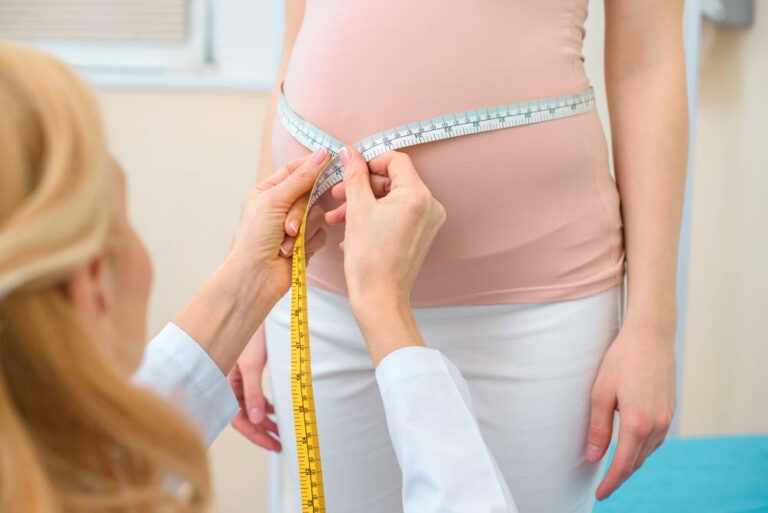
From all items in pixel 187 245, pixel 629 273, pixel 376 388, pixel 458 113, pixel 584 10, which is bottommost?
pixel 187 245

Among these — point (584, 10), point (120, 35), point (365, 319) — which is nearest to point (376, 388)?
point (365, 319)

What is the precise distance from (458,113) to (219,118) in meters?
1.52

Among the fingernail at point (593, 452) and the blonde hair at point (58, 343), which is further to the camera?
the fingernail at point (593, 452)

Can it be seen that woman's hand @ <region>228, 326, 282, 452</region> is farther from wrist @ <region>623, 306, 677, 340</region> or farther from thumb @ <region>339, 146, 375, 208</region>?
wrist @ <region>623, 306, 677, 340</region>

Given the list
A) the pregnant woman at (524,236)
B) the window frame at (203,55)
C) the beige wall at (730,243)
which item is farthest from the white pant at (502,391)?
the window frame at (203,55)

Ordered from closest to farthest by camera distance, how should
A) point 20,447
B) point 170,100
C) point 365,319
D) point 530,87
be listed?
1. point 20,447
2. point 365,319
3. point 530,87
4. point 170,100

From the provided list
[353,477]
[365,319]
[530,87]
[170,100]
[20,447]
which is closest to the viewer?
[20,447]

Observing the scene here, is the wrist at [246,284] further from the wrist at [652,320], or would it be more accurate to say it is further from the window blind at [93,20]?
the window blind at [93,20]

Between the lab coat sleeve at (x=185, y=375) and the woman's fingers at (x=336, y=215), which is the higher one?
the woman's fingers at (x=336, y=215)

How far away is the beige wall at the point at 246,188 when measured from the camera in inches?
92.2

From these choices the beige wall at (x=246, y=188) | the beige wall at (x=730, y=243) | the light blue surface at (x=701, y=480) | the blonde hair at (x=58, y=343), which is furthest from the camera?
the beige wall at (x=246, y=188)

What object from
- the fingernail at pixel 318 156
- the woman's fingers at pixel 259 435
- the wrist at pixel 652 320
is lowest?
the woman's fingers at pixel 259 435

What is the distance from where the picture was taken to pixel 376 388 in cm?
115

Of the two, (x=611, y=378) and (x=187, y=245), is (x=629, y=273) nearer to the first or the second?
(x=611, y=378)
